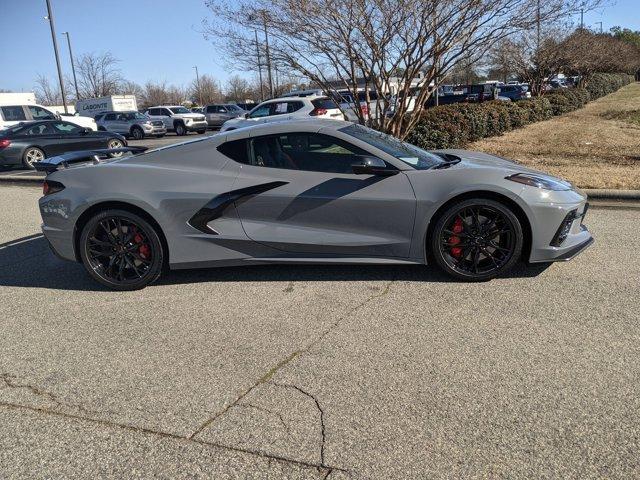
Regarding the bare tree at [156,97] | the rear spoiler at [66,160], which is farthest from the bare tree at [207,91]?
the rear spoiler at [66,160]

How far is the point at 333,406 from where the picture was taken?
2.90 metres

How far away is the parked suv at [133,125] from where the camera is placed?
2816 centimetres

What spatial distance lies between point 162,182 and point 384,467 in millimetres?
3235

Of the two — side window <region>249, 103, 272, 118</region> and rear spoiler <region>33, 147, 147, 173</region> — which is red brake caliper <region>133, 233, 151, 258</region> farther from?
side window <region>249, 103, 272, 118</region>

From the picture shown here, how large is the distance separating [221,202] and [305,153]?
0.81 m

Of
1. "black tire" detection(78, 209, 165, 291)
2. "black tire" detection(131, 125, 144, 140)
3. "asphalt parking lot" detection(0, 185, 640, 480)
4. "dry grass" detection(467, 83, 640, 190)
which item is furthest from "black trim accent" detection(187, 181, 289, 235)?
"black tire" detection(131, 125, 144, 140)

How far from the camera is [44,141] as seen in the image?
15641 mm

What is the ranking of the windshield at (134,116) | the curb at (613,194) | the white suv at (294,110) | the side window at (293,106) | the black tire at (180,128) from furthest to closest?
the black tire at (180,128) < the windshield at (134,116) < the side window at (293,106) < the white suv at (294,110) < the curb at (613,194)

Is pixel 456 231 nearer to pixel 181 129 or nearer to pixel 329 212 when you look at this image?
pixel 329 212

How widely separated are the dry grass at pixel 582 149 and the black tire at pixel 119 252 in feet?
20.8

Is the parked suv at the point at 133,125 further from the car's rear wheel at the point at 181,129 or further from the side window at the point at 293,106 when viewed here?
the side window at the point at 293,106

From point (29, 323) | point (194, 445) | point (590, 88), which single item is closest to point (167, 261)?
point (29, 323)

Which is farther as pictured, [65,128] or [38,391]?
[65,128]

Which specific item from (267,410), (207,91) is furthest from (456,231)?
(207,91)
